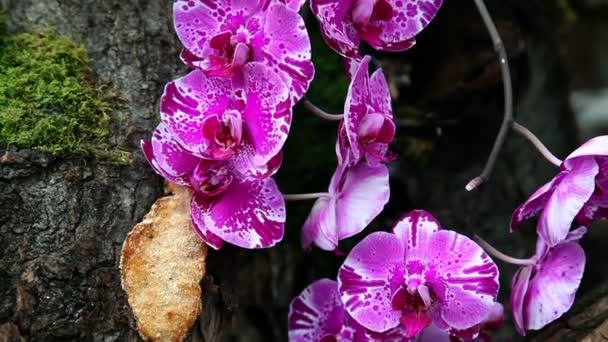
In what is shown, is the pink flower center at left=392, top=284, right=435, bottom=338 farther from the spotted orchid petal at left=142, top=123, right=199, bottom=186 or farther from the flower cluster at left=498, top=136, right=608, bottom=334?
the spotted orchid petal at left=142, top=123, right=199, bottom=186

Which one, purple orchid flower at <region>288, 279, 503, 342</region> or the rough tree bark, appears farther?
purple orchid flower at <region>288, 279, 503, 342</region>

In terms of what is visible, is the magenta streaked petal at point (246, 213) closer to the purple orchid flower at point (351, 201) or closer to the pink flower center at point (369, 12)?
the purple orchid flower at point (351, 201)

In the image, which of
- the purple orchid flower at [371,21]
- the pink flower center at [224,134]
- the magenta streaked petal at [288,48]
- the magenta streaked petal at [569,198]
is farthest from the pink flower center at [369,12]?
the magenta streaked petal at [569,198]

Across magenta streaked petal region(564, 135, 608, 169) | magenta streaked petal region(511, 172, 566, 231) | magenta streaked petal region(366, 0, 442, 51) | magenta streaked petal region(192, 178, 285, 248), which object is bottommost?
magenta streaked petal region(192, 178, 285, 248)

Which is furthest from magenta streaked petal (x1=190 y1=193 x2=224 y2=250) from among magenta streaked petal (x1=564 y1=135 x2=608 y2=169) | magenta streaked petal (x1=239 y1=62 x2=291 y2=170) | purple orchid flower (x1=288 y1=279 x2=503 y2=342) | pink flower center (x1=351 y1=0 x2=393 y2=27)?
magenta streaked petal (x1=564 y1=135 x2=608 y2=169)

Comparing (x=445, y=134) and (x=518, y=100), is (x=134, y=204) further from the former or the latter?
(x=518, y=100)

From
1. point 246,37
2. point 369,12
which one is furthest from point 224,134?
point 369,12

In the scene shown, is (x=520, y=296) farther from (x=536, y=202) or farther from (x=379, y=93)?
(x=379, y=93)

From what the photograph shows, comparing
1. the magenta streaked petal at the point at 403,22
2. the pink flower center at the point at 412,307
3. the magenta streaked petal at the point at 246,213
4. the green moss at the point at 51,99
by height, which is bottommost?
the pink flower center at the point at 412,307
